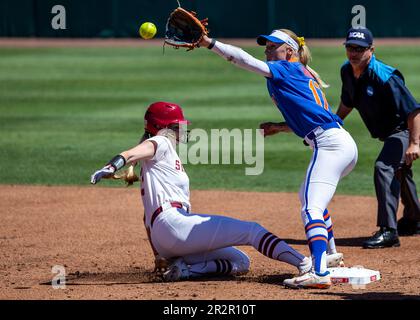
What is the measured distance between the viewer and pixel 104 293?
542 cm

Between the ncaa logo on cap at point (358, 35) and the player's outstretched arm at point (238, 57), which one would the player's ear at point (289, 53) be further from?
the ncaa logo on cap at point (358, 35)

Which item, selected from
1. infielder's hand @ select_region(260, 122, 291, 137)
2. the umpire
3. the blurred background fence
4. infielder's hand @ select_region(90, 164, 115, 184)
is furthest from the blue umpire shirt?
the blurred background fence

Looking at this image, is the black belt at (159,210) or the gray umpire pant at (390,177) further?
the gray umpire pant at (390,177)

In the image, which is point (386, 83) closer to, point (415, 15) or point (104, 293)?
point (104, 293)

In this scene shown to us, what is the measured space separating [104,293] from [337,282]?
1.45m

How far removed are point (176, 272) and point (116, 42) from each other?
20149 mm

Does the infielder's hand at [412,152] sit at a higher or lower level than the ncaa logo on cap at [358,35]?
lower

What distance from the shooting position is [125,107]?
14.8 m

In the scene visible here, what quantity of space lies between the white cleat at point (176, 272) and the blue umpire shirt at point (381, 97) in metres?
2.30

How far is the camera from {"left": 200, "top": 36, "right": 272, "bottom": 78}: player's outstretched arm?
5.46 meters

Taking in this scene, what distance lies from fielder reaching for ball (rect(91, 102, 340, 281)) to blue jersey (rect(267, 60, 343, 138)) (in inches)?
26.6

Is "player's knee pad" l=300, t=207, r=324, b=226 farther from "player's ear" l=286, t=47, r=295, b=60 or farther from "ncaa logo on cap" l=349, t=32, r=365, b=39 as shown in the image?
"ncaa logo on cap" l=349, t=32, r=365, b=39

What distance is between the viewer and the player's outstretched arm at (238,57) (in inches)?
215

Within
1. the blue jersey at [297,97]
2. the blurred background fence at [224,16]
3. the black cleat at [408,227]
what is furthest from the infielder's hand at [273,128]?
the blurred background fence at [224,16]
